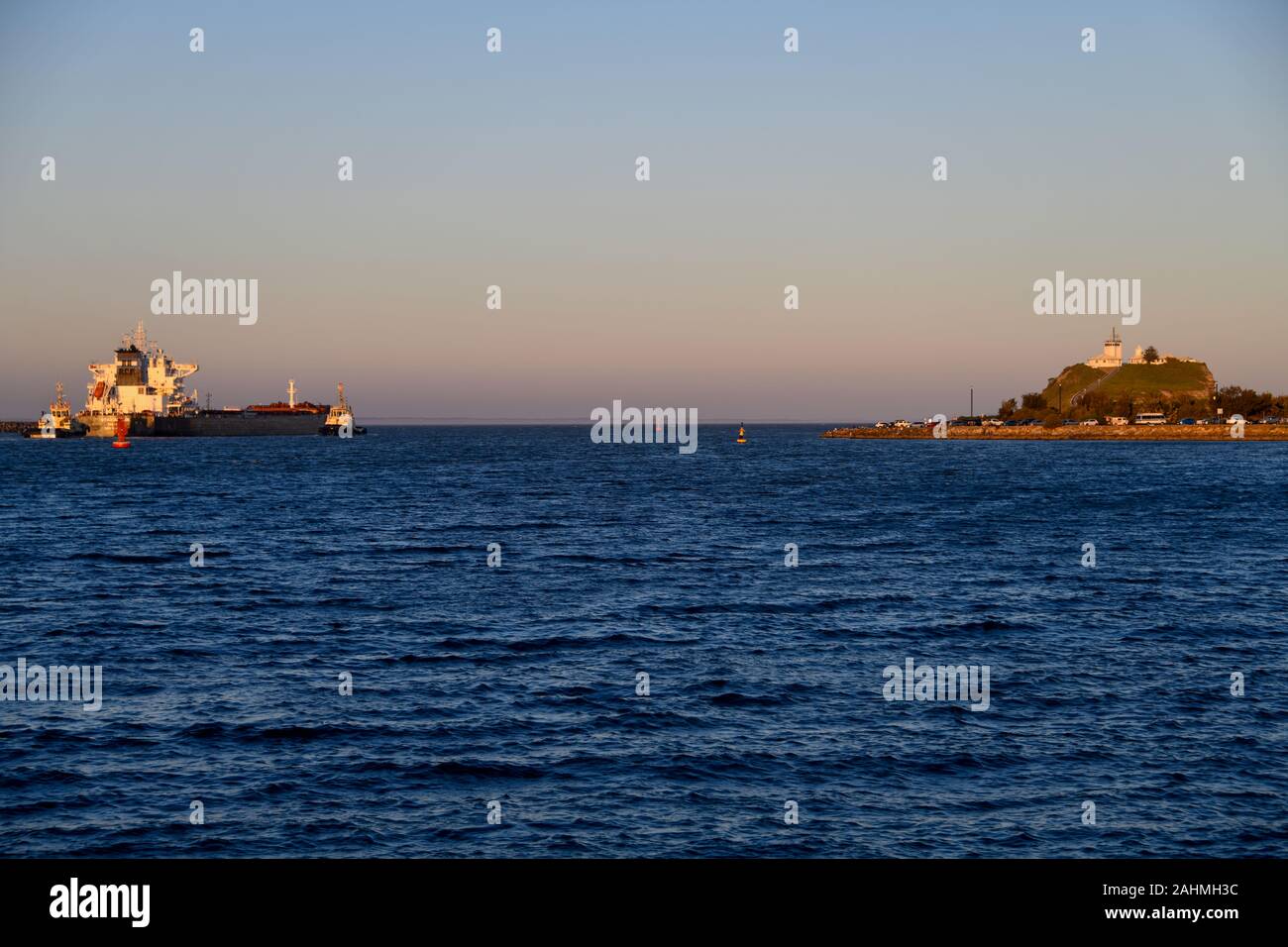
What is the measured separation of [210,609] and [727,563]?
22.8 meters

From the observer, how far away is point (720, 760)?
2086 cm

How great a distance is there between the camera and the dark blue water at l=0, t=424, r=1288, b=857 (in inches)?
691

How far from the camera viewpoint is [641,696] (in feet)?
84.1

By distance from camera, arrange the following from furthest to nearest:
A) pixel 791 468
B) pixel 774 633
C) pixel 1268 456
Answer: pixel 1268 456 < pixel 791 468 < pixel 774 633

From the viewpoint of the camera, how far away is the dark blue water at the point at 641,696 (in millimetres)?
17562

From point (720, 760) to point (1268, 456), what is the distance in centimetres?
16985

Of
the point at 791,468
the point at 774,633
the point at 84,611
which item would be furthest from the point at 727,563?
the point at 791,468

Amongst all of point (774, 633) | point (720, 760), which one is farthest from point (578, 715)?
point (774, 633)

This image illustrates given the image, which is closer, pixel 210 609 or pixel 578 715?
pixel 578 715
